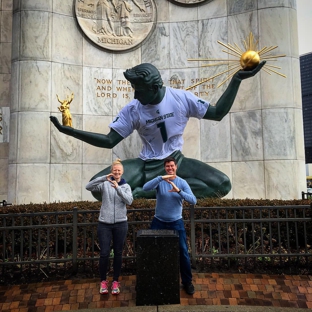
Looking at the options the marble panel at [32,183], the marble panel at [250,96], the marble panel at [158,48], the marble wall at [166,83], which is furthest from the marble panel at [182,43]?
the marble panel at [32,183]

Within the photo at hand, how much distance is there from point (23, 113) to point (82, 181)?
230cm

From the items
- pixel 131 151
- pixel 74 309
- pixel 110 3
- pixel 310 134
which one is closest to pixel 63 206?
pixel 74 309

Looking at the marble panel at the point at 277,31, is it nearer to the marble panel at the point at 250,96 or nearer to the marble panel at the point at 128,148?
the marble panel at the point at 250,96

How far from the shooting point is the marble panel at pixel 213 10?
9.38 m

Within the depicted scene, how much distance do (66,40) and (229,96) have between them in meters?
5.14

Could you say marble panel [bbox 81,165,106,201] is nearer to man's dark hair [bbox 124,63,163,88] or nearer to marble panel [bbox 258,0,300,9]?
man's dark hair [bbox 124,63,163,88]

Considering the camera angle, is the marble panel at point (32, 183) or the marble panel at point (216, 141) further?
the marble panel at point (216, 141)

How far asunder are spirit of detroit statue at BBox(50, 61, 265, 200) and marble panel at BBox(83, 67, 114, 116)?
2.47 m

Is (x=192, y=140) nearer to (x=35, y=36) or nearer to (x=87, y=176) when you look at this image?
(x=87, y=176)

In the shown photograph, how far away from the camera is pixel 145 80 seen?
19.9ft

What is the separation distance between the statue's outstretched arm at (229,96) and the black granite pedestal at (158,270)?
137 inches

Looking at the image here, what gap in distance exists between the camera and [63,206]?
6.17 metres

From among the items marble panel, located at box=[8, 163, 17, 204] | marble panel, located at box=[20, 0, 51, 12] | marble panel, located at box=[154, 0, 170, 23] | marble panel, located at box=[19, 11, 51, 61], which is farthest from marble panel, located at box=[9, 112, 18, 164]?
marble panel, located at box=[154, 0, 170, 23]

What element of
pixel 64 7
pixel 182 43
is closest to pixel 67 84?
pixel 64 7
